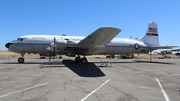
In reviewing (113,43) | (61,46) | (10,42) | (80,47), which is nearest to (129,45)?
(113,43)

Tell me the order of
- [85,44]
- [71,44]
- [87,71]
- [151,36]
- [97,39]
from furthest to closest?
[151,36]
[71,44]
[85,44]
[97,39]
[87,71]

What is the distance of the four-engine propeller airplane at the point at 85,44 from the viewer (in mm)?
17672

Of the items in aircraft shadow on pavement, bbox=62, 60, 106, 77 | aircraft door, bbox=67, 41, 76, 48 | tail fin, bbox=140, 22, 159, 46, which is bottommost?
aircraft shadow on pavement, bbox=62, 60, 106, 77

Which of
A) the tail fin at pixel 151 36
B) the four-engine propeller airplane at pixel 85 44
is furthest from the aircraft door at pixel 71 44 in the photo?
the tail fin at pixel 151 36

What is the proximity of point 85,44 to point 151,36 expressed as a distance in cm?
1594

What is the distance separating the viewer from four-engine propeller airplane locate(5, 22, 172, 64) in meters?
17.7

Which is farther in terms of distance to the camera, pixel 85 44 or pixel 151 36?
pixel 151 36

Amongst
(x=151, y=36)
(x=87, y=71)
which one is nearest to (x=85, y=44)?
(x=87, y=71)

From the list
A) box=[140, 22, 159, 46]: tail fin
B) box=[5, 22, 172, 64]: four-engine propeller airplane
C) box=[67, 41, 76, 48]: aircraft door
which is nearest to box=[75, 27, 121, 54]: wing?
box=[5, 22, 172, 64]: four-engine propeller airplane

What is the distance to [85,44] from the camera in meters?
19.4

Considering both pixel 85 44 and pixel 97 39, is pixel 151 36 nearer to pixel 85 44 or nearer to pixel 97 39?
pixel 85 44

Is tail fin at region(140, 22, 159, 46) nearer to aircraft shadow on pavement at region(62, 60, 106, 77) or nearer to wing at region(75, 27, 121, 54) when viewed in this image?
wing at region(75, 27, 121, 54)

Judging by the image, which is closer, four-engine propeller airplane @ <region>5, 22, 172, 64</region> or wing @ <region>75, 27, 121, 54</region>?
wing @ <region>75, 27, 121, 54</region>

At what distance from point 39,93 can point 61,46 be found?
14.0 meters
